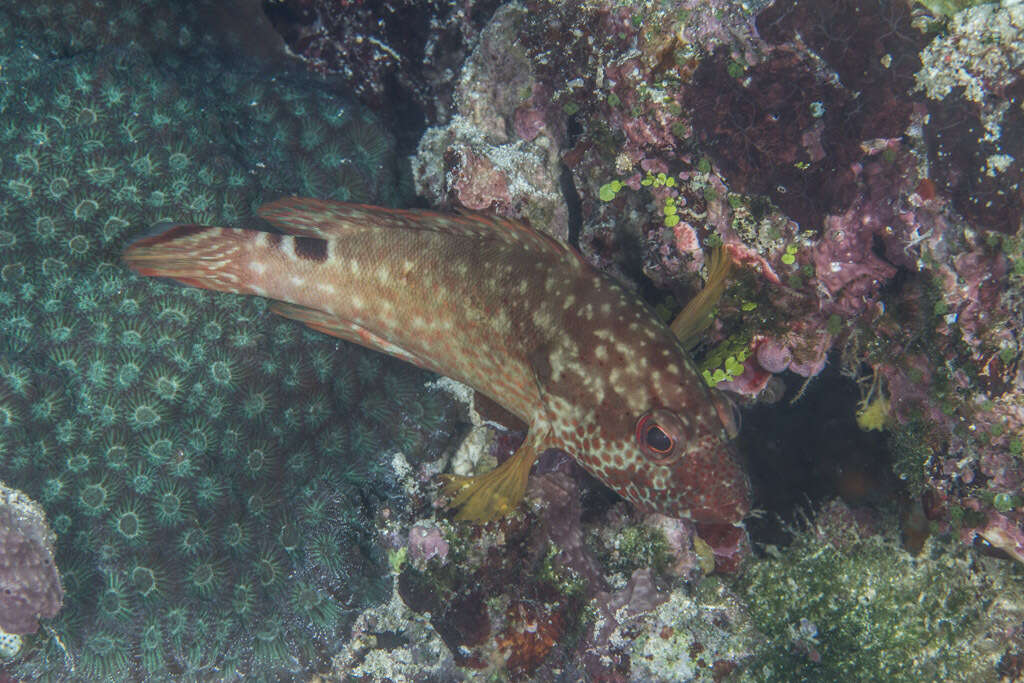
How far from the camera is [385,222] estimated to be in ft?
11.7

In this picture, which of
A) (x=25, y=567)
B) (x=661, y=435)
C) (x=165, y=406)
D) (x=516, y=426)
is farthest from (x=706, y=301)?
(x=25, y=567)

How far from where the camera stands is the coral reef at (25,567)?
347cm

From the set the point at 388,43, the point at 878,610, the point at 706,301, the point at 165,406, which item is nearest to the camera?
the point at 706,301

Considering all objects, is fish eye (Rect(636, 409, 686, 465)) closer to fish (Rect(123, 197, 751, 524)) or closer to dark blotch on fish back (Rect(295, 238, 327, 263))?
fish (Rect(123, 197, 751, 524))

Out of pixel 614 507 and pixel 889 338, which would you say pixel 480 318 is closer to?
pixel 614 507

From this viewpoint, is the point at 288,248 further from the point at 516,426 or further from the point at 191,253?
the point at 516,426

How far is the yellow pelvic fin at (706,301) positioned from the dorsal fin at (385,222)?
2.56ft

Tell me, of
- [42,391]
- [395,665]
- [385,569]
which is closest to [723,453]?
[385,569]

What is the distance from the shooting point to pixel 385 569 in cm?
423

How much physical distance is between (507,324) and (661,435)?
1.05m

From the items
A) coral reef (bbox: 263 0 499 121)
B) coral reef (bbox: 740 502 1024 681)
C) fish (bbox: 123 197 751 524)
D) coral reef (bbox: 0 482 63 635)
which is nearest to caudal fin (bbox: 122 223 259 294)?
fish (bbox: 123 197 751 524)

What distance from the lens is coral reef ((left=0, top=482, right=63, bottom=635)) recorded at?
3.47 m

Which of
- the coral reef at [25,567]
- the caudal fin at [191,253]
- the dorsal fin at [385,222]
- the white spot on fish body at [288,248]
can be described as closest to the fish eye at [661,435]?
the dorsal fin at [385,222]

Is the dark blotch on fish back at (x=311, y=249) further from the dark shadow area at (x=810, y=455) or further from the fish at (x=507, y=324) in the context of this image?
the dark shadow area at (x=810, y=455)
